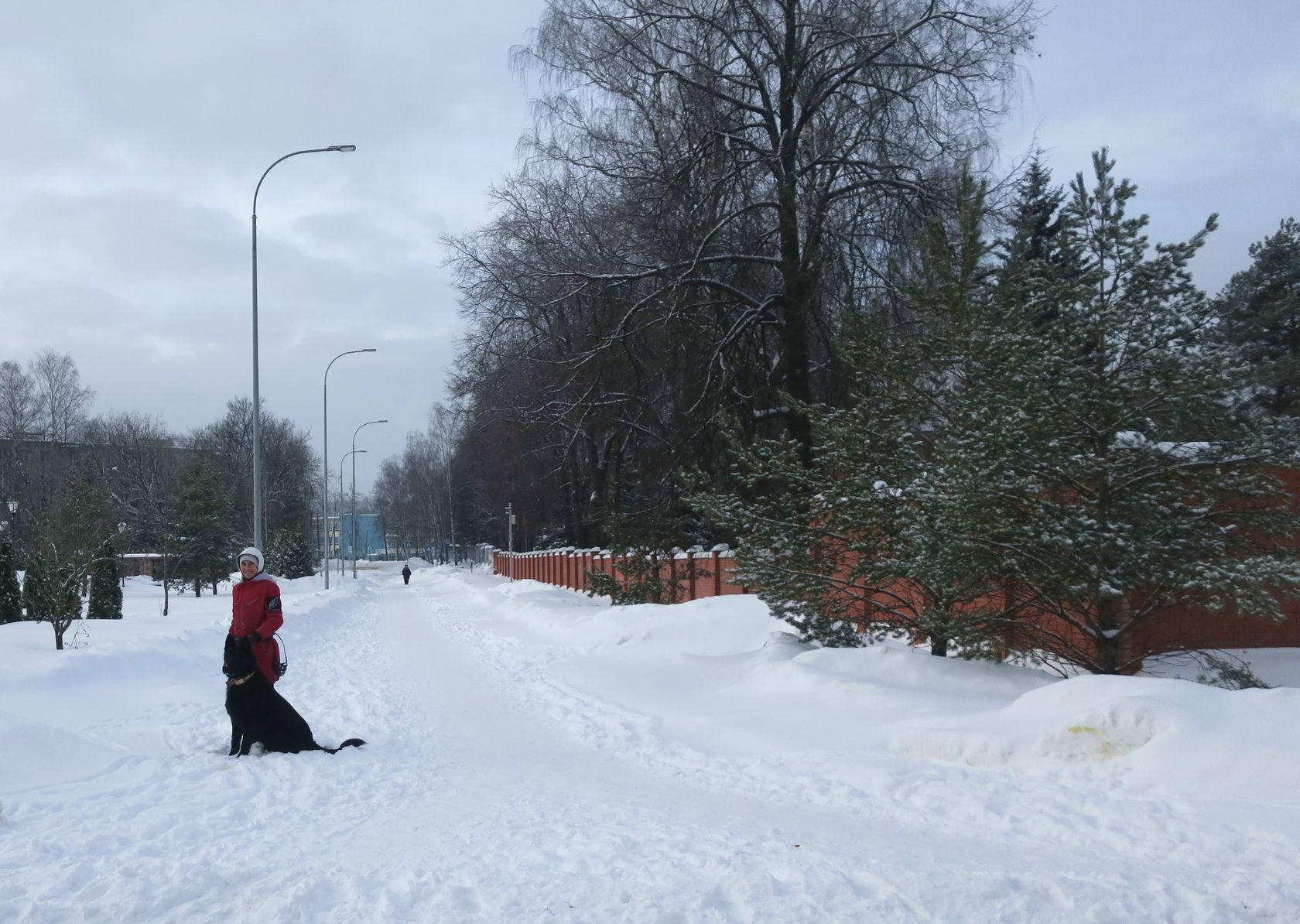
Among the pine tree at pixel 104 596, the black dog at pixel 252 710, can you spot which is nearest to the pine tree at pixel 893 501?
the black dog at pixel 252 710

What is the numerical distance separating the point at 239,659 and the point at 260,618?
0.38m

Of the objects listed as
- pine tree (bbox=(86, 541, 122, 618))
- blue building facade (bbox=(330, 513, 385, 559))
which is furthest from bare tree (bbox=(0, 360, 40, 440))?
blue building facade (bbox=(330, 513, 385, 559))

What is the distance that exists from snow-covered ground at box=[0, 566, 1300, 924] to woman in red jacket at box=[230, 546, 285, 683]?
2.90ft

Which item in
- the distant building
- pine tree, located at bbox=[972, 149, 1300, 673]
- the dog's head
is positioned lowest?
the distant building

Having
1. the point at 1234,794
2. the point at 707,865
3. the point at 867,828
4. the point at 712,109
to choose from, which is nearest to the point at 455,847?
the point at 707,865

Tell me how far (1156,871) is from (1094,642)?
198 inches

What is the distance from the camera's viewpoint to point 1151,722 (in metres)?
7.12

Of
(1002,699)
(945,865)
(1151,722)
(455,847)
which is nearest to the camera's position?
(945,865)

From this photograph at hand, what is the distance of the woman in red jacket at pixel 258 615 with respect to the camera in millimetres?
8992

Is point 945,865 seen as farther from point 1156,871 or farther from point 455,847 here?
point 455,847

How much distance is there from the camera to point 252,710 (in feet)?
29.1

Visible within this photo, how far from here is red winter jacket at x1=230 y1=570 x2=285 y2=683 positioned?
354 inches

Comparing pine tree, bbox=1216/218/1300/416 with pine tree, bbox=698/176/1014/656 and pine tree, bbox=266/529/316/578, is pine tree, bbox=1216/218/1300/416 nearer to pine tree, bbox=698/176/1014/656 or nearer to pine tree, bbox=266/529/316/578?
pine tree, bbox=698/176/1014/656

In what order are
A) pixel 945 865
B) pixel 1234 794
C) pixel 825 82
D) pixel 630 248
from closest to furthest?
pixel 945 865 < pixel 1234 794 < pixel 825 82 < pixel 630 248
